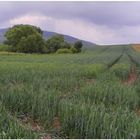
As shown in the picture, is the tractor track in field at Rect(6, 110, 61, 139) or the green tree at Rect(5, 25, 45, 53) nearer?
the tractor track in field at Rect(6, 110, 61, 139)

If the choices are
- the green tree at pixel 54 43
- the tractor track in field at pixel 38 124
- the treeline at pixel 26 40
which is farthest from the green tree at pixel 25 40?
the tractor track in field at pixel 38 124

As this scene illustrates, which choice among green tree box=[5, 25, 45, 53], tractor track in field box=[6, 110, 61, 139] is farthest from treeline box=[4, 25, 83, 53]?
tractor track in field box=[6, 110, 61, 139]

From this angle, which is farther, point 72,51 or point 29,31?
point 72,51

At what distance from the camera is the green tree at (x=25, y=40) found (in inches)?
2717

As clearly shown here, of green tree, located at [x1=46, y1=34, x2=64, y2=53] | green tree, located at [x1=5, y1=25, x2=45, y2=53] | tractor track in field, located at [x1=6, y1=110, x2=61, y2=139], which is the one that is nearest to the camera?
tractor track in field, located at [x1=6, y1=110, x2=61, y2=139]

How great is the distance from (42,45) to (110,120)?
6682cm

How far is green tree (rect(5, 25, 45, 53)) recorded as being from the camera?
6900 cm

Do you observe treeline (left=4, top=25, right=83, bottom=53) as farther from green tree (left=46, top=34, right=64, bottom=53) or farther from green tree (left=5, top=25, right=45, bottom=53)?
green tree (left=46, top=34, right=64, bottom=53)

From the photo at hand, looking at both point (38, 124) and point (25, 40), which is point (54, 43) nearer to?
point (25, 40)

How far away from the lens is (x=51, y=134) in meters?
6.83

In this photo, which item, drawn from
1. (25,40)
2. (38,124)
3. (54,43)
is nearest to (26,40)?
(25,40)

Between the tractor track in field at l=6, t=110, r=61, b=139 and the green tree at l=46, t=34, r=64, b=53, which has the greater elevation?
the tractor track in field at l=6, t=110, r=61, b=139

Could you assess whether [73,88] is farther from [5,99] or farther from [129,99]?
[5,99]

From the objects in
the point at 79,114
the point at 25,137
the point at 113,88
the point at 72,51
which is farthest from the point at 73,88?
the point at 72,51
